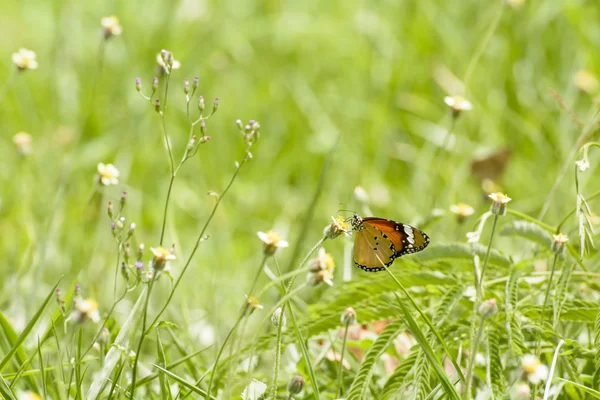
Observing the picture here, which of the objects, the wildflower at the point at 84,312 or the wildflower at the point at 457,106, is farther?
the wildflower at the point at 457,106

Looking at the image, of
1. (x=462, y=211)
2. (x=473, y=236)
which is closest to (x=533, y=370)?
(x=473, y=236)

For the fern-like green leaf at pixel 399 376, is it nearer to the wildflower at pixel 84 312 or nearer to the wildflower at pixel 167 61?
the wildflower at pixel 84 312

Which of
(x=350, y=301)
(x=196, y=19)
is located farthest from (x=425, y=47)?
(x=350, y=301)

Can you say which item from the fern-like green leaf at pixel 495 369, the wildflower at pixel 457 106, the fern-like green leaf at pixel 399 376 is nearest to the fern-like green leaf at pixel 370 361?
the fern-like green leaf at pixel 399 376

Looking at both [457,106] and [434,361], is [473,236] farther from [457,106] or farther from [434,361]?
[457,106]

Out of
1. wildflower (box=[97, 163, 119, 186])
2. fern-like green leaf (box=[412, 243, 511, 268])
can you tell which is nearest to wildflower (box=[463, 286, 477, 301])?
fern-like green leaf (box=[412, 243, 511, 268])

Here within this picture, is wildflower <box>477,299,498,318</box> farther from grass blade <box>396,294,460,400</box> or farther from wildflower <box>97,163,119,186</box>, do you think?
wildflower <box>97,163,119,186</box>
